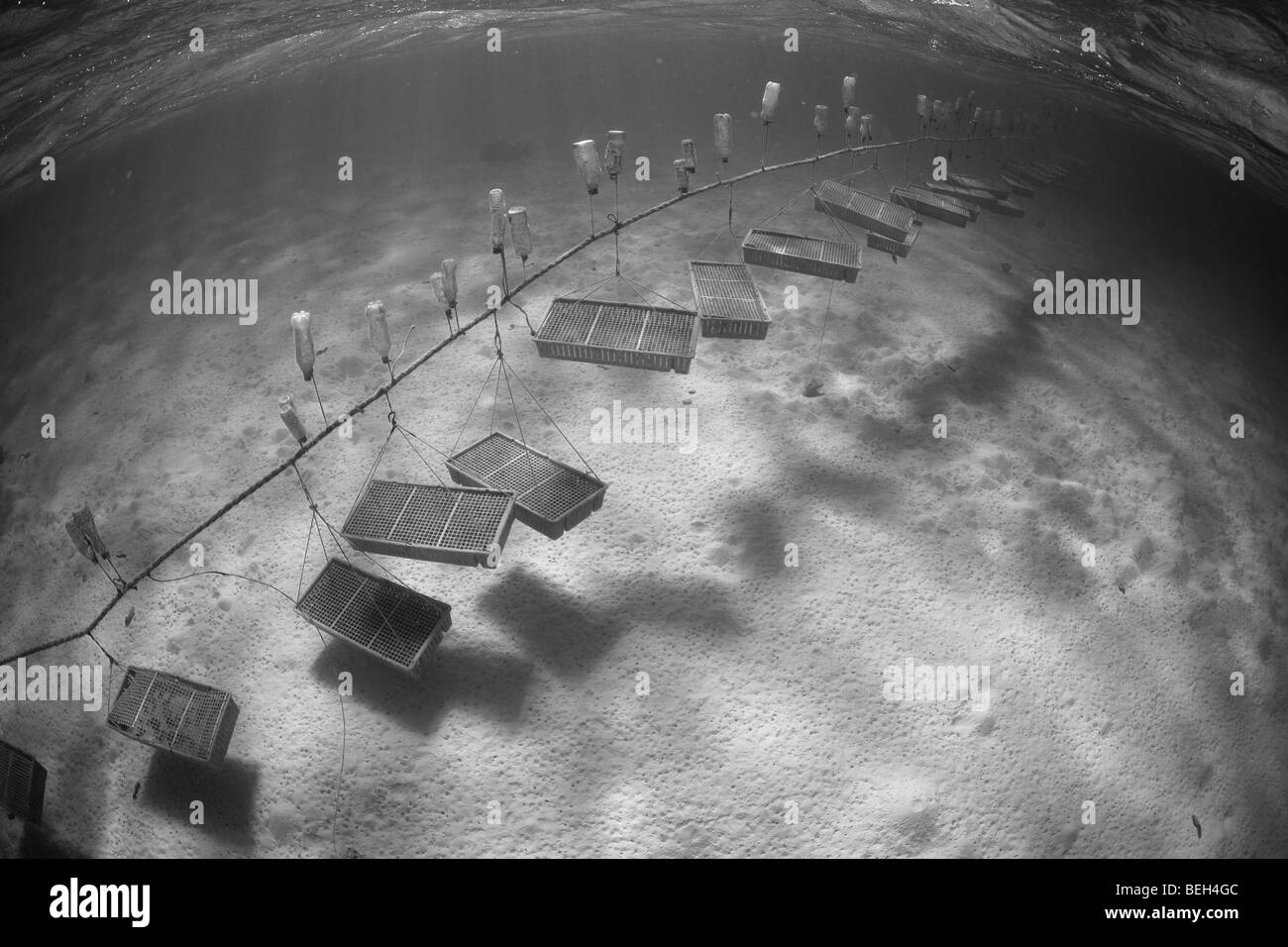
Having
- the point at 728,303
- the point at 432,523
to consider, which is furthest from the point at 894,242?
the point at 432,523

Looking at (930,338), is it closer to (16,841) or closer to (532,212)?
(532,212)

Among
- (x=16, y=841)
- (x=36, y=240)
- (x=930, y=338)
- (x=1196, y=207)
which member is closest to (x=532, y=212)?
(x=930, y=338)

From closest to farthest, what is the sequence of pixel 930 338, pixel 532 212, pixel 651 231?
pixel 930 338, pixel 651 231, pixel 532 212

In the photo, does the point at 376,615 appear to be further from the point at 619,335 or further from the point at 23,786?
the point at 619,335

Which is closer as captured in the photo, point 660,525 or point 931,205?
point 660,525

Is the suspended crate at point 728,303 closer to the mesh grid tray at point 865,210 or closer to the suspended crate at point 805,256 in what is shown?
the suspended crate at point 805,256

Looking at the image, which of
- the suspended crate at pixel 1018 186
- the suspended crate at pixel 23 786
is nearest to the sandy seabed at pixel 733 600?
the suspended crate at pixel 23 786
